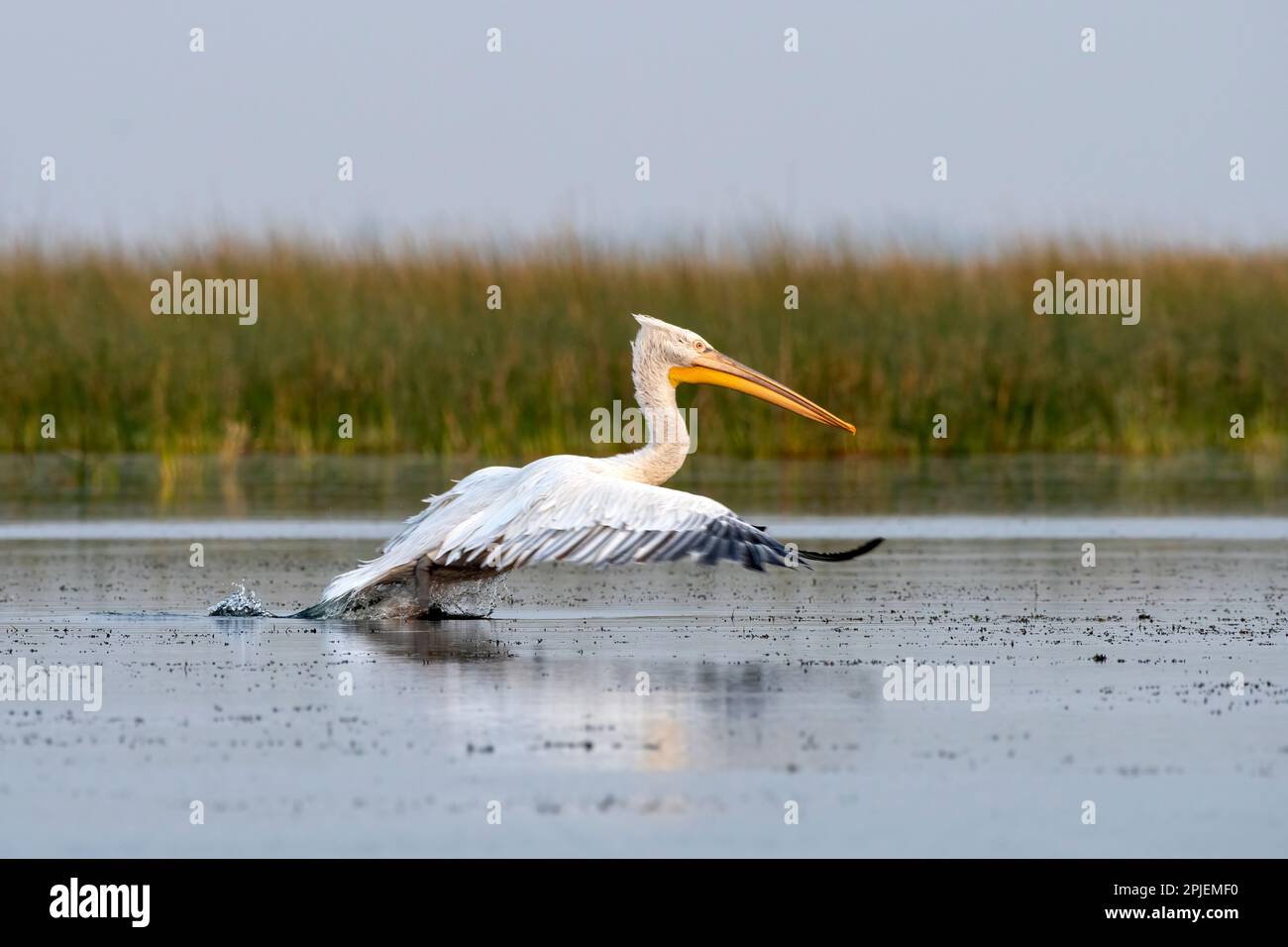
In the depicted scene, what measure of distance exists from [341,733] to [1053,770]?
6.58 ft

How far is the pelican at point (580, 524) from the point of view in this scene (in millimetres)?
8469

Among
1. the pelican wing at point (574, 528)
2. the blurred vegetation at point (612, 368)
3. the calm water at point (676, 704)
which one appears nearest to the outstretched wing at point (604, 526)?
the pelican wing at point (574, 528)

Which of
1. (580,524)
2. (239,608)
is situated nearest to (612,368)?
(239,608)

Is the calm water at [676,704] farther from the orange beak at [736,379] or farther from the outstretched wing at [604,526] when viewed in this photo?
the orange beak at [736,379]

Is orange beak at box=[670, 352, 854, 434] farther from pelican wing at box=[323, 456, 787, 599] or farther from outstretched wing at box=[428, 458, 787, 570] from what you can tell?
outstretched wing at box=[428, 458, 787, 570]

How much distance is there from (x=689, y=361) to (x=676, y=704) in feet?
12.1

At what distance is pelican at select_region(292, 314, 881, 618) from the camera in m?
8.47

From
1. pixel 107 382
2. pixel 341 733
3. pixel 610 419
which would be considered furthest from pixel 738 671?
pixel 107 382

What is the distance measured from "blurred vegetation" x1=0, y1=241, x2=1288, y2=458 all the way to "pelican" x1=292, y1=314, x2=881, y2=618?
741 cm

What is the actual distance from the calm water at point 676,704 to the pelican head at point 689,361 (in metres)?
0.98

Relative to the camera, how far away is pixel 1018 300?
20.2 m

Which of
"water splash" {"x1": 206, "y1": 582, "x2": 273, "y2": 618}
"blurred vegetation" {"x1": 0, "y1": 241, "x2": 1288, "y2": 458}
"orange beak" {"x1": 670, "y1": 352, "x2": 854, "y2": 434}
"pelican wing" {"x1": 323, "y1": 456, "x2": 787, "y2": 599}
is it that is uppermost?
"blurred vegetation" {"x1": 0, "y1": 241, "x2": 1288, "y2": 458}

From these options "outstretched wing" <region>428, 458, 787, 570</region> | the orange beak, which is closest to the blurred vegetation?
the orange beak

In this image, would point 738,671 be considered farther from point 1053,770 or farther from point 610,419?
point 610,419
